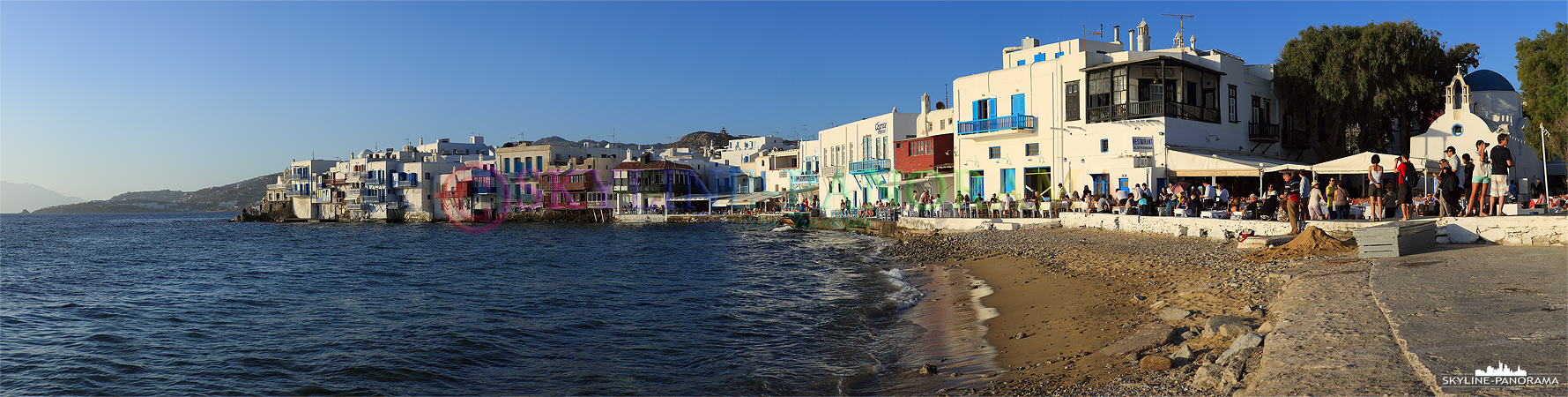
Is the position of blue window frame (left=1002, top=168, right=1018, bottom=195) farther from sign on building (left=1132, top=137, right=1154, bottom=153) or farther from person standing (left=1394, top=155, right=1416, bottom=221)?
person standing (left=1394, top=155, right=1416, bottom=221)

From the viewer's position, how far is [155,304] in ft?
62.4

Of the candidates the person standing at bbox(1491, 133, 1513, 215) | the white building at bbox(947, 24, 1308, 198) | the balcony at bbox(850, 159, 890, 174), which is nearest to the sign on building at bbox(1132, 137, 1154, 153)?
the white building at bbox(947, 24, 1308, 198)

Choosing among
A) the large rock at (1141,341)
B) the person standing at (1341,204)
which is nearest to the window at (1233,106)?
the person standing at (1341,204)

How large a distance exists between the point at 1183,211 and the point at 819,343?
44.0 feet

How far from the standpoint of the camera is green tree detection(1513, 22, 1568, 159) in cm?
2391

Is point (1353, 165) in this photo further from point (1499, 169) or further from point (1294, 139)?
point (1294, 139)

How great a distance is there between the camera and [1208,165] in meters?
24.8

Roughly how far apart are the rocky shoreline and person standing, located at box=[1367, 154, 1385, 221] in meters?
2.98

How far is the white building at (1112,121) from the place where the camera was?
28145mm

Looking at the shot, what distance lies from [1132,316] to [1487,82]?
1325 inches

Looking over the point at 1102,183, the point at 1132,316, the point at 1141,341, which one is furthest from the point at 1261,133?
the point at 1141,341

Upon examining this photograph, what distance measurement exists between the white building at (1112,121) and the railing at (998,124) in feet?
0.13

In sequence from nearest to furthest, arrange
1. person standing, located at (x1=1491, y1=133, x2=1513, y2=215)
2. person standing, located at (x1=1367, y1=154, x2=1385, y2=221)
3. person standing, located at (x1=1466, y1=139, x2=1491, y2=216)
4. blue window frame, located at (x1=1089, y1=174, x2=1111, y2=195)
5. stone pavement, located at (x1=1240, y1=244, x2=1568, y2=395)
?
stone pavement, located at (x1=1240, y1=244, x2=1568, y2=395), person standing, located at (x1=1491, y1=133, x2=1513, y2=215), person standing, located at (x1=1466, y1=139, x2=1491, y2=216), person standing, located at (x1=1367, y1=154, x2=1385, y2=221), blue window frame, located at (x1=1089, y1=174, x2=1111, y2=195)

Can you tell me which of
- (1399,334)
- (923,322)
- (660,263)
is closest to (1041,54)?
(660,263)
